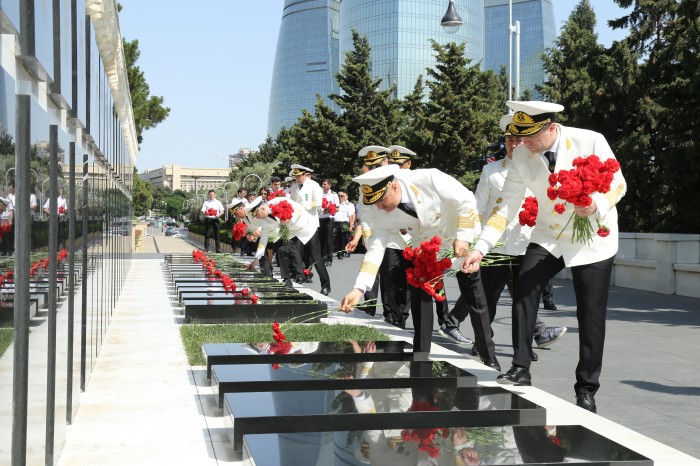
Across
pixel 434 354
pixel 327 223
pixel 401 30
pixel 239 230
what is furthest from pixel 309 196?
pixel 401 30

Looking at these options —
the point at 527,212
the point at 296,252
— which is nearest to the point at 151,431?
the point at 527,212

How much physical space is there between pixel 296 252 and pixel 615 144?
14654 millimetres

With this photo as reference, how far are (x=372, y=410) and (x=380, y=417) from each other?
158 millimetres

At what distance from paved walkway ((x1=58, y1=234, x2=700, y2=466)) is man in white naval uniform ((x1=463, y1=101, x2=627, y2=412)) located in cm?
36

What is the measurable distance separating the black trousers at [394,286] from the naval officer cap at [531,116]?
2294mm

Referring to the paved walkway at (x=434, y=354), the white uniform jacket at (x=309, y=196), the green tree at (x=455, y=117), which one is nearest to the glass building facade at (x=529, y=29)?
the green tree at (x=455, y=117)

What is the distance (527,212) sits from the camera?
6.85 m

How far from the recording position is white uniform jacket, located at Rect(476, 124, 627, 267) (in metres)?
6.49

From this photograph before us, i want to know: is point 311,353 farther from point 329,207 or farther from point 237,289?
point 329,207

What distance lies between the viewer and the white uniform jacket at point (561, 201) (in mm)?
6488

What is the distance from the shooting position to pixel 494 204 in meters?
9.14

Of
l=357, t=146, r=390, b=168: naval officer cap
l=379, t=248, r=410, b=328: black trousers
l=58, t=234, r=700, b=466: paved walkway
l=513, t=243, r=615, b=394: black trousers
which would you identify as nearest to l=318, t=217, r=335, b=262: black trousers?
l=58, t=234, r=700, b=466: paved walkway

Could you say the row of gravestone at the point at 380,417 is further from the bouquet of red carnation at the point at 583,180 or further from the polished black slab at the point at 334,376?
the bouquet of red carnation at the point at 583,180

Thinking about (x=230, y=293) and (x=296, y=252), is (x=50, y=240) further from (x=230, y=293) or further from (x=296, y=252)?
(x=296, y=252)
